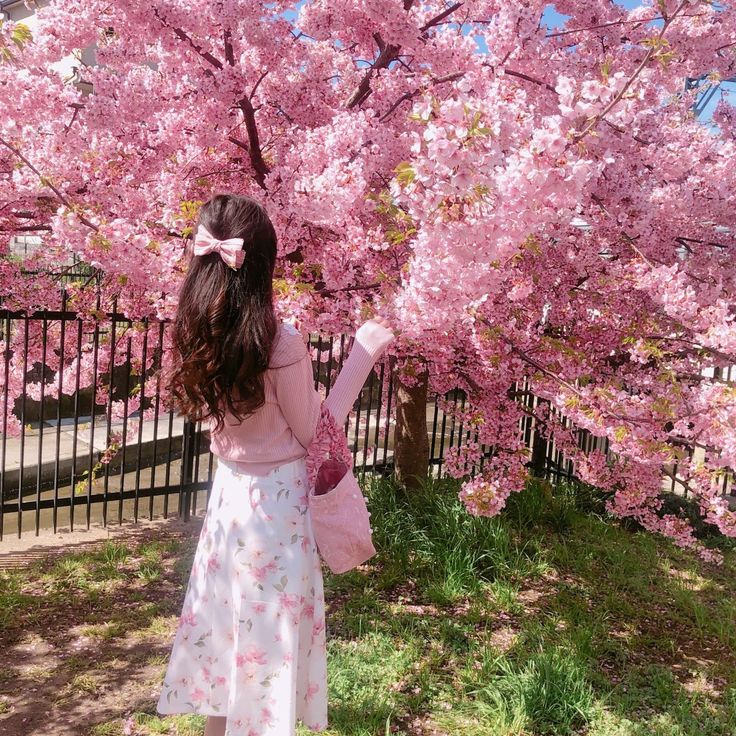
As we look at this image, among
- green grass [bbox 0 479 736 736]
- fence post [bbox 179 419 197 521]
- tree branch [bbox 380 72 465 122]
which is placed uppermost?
tree branch [bbox 380 72 465 122]

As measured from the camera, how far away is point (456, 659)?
318 cm

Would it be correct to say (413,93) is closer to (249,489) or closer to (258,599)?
(249,489)

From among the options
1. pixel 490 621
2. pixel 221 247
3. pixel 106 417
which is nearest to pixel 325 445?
pixel 221 247

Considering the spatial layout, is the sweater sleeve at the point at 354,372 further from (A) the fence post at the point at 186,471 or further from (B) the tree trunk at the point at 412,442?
(A) the fence post at the point at 186,471

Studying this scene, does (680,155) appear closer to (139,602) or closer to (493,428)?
(493,428)

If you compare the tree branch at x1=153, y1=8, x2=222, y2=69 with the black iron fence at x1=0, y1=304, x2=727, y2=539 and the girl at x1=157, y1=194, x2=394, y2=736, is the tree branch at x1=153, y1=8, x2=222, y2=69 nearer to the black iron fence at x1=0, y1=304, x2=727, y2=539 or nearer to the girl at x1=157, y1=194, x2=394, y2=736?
the black iron fence at x1=0, y1=304, x2=727, y2=539

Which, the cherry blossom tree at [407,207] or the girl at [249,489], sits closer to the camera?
the girl at [249,489]

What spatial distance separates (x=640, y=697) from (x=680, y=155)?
9.82 ft

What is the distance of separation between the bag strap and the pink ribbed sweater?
0.02 m

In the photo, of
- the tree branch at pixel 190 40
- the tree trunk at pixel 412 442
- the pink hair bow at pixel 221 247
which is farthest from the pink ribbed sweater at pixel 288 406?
the tree trunk at pixel 412 442

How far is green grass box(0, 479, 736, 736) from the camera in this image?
274cm

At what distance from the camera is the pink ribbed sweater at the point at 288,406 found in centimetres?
189

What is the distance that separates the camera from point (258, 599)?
1.97 meters

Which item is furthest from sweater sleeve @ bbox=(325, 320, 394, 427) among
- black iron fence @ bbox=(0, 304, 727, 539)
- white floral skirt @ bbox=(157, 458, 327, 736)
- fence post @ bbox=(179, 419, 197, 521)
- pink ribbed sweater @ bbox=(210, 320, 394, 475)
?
fence post @ bbox=(179, 419, 197, 521)
